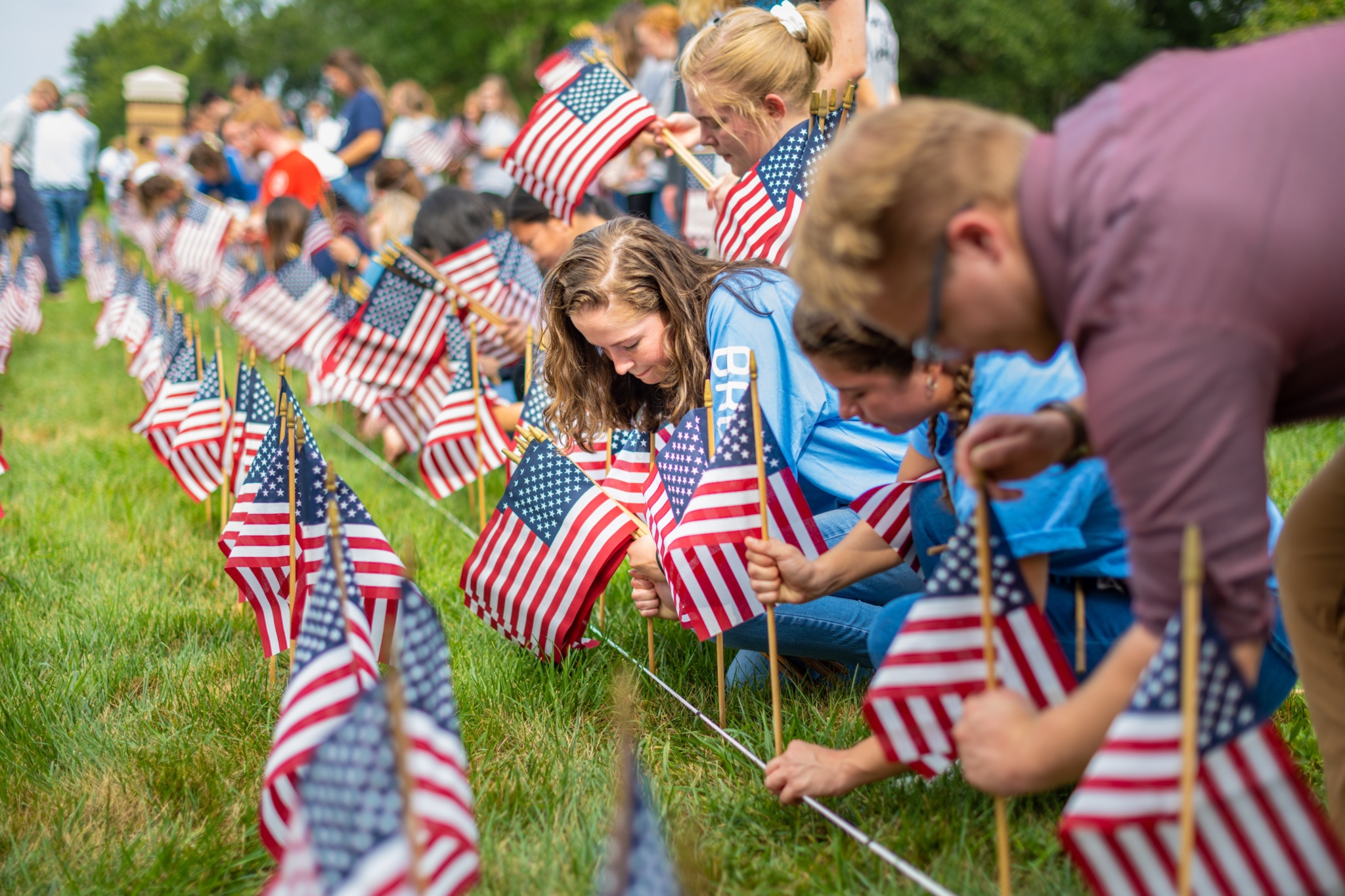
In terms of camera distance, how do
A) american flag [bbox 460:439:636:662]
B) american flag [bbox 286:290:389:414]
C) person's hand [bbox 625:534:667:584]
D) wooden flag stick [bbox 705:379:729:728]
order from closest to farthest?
1. wooden flag stick [bbox 705:379:729:728]
2. person's hand [bbox 625:534:667:584]
3. american flag [bbox 460:439:636:662]
4. american flag [bbox 286:290:389:414]

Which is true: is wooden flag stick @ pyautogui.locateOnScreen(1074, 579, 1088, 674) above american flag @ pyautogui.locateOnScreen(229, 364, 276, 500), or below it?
below

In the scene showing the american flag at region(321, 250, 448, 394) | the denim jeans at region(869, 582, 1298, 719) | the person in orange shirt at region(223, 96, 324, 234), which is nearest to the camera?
the denim jeans at region(869, 582, 1298, 719)

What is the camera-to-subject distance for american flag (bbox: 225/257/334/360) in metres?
8.14

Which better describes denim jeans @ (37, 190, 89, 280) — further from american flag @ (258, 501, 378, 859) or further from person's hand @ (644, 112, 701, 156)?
american flag @ (258, 501, 378, 859)

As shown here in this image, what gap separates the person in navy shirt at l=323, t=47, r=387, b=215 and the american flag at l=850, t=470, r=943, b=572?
9167 mm

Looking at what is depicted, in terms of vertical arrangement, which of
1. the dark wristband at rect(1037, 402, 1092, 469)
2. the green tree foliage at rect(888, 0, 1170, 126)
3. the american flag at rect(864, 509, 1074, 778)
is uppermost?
the dark wristband at rect(1037, 402, 1092, 469)

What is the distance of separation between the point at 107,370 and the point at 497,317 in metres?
6.39

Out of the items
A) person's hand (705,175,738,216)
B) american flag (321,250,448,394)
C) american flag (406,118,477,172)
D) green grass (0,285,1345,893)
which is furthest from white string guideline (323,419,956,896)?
american flag (406,118,477,172)

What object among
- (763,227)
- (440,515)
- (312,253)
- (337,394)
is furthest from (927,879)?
(312,253)

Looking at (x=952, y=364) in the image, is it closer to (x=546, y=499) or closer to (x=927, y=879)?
(x=927, y=879)

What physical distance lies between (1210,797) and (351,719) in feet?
3.99

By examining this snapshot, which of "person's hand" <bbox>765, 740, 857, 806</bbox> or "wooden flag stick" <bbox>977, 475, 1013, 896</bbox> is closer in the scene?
"wooden flag stick" <bbox>977, 475, 1013, 896</bbox>

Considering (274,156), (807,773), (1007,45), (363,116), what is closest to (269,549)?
(807,773)

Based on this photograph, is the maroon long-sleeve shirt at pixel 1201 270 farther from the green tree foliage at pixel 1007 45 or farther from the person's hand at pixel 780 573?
the green tree foliage at pixel 1007 45
